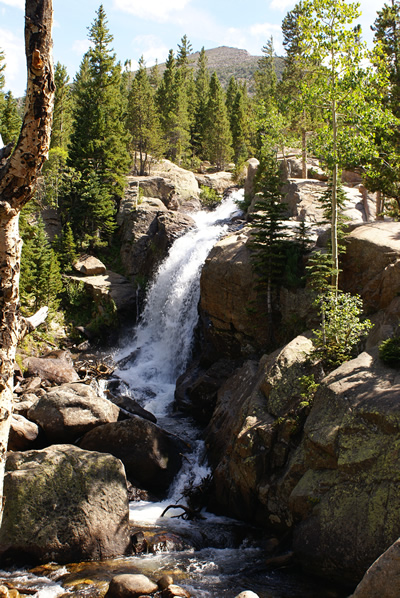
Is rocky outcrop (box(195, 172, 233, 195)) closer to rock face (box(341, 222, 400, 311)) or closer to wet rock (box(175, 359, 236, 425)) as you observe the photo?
wet rock (box(175, 359, 236, 425))

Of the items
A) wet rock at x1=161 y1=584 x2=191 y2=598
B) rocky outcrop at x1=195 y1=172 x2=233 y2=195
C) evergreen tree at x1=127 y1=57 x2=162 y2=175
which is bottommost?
wet rock at x1=161 y1=584 x2=191 y2=598

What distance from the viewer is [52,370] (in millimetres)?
22844

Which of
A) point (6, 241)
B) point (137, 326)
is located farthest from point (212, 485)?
point (137, 326)

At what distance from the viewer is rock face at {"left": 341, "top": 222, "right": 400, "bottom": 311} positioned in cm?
1562

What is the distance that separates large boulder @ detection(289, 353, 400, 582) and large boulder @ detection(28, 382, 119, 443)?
22.9ft

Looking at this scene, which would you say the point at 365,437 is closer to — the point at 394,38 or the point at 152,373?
the point at 152,373

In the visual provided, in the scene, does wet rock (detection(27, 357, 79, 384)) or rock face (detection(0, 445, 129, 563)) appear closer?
rock face (detection(0, 445, 129, 563))

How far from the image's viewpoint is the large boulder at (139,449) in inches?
568

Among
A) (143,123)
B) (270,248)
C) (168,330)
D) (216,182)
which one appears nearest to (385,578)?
(270,248)

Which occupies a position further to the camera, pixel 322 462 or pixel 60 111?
pixel 60 111

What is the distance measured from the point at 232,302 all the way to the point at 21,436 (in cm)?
990

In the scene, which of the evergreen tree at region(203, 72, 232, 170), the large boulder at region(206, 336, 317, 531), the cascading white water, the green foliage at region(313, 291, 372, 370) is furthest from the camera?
the evergreen tree at region(203, 72, 232, 170)

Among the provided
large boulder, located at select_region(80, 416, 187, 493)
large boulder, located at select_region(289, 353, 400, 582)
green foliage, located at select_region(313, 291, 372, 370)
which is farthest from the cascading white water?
large boulder, located at select_region(289, 353, 400, 582)

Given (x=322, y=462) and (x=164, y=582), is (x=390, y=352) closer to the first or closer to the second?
(x=322, y=462)
